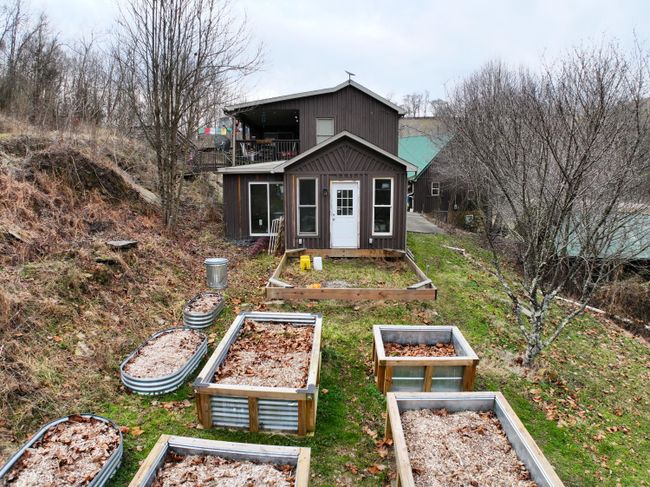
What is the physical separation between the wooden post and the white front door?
7487 mm

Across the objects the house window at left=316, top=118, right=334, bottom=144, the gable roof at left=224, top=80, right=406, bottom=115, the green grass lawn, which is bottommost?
the green grass lawn

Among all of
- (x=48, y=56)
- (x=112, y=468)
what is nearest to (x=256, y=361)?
(x=112, y=468)

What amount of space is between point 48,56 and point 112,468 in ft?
67.6

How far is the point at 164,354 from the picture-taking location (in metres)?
4.86

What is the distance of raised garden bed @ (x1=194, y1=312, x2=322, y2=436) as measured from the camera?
3.74 m

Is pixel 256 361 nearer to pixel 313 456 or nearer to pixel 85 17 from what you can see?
pixel 313 456

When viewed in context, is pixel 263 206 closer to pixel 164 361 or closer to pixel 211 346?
pixel 211 346

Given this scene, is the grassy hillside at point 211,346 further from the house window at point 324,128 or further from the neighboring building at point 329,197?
the house window at point 324,128

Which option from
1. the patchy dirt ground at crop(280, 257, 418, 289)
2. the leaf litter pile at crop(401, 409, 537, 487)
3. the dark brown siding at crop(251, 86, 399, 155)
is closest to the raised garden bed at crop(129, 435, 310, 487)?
the leaf litter pile at crop(401, 409, 537, 487)

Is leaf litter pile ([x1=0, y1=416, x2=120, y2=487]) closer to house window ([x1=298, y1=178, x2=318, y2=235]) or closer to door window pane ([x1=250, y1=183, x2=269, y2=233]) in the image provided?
house window ([x1=298, y1=178, x2=318, y2=235])

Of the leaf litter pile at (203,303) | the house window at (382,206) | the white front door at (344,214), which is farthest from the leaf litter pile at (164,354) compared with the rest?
the house window at (382,206)

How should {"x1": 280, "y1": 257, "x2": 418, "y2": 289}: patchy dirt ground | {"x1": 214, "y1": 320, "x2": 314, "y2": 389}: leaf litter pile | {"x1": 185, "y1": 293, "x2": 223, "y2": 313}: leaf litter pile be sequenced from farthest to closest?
{"x1": 280, "y1": 257, "x2": 418, "y2": 289}: patchy dirt ground < {"x1": 185, "y1": 293, "x2": 223, "y2": 313}: leaf litter pile < {"x1": 214, "y1": 320, "x2": 314, "y2": 389}: leaf litter pile

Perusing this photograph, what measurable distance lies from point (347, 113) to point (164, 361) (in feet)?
39.3

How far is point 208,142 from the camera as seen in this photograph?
2353cm
